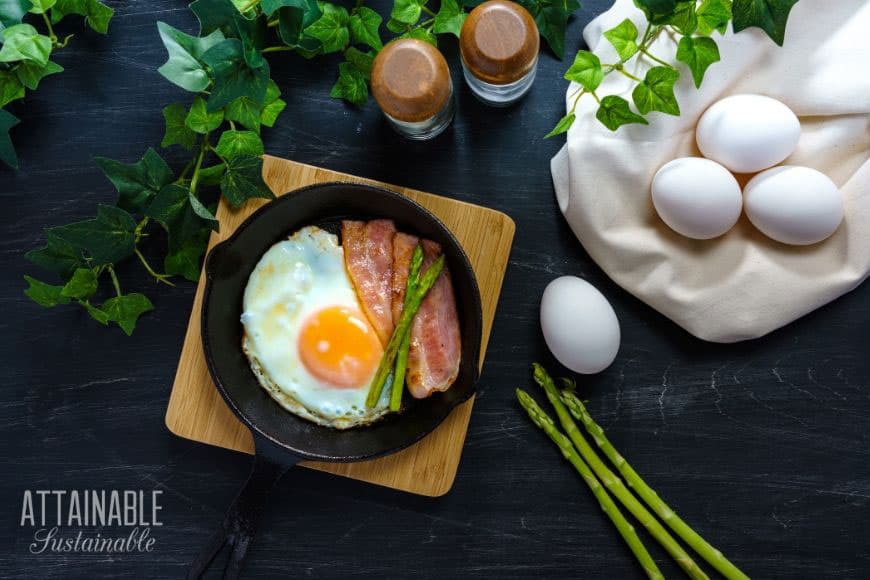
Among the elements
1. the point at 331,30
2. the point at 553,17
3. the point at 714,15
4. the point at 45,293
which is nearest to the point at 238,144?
the point at 331,30

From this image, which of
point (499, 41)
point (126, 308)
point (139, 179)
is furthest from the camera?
point (126, 308)

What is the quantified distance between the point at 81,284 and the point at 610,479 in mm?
1112

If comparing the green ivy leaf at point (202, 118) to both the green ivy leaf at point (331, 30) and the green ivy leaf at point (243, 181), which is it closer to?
the green ivy leaf at point (243, 181)

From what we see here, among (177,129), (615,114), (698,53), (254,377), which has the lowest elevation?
(254,377)

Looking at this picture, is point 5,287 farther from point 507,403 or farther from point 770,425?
point 770,425

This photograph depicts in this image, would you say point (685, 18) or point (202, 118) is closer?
point (685, 18)

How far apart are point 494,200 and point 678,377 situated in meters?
0.52

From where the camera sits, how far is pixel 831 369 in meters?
1.41

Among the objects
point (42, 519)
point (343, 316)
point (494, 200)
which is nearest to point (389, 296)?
point (343, 316)

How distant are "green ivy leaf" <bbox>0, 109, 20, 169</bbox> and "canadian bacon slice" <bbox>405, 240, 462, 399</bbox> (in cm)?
82

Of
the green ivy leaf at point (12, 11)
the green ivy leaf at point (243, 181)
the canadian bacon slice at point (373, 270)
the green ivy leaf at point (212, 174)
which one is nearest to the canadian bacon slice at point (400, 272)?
the canadian bacon slice at point (373, 270)

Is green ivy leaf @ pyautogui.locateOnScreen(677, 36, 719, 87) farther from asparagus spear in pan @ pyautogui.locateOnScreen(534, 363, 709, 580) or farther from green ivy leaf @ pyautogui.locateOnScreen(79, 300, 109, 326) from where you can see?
green ivy leaf @ pyautogui.locateOnScreen(79, 300, 109, 326)

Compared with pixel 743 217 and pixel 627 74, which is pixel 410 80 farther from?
pixel 743 217

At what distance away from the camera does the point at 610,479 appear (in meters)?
1.39
